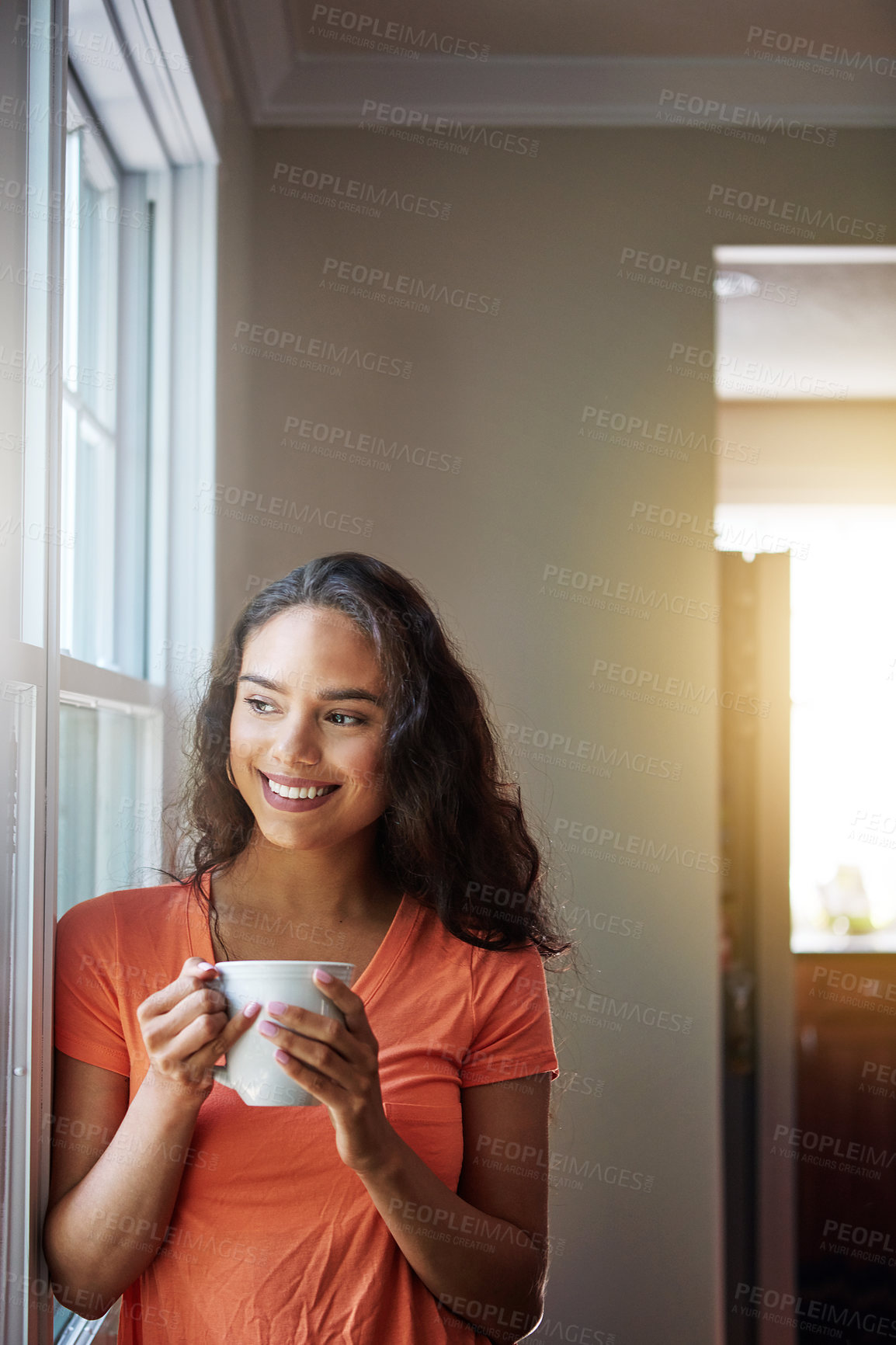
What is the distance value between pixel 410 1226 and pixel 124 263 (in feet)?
4.41

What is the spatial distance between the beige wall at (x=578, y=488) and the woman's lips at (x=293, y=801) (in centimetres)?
92

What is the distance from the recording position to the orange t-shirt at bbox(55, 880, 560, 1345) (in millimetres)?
856

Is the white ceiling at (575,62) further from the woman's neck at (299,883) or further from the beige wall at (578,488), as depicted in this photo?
the woman's neck at (299,883)

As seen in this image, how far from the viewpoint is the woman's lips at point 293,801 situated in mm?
910

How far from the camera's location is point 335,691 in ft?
3.06

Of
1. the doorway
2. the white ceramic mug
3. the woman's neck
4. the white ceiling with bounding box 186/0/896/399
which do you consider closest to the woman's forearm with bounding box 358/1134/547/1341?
the white ceramic mug

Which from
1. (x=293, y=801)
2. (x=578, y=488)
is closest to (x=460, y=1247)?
(x=293, y=801)

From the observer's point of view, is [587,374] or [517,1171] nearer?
[517,1171]

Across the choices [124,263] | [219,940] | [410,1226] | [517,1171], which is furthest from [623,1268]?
[124,263]

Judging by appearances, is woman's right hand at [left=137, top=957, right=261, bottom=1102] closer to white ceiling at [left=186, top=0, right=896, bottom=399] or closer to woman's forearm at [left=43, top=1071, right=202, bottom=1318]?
woman's forearm at [left=43, top=1071, right=202, bottom=1318]

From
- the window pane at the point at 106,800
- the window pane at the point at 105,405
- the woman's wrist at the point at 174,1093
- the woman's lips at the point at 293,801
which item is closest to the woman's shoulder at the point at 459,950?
the woman's lips at the point at 293,801

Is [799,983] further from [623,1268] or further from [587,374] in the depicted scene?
[587,374]

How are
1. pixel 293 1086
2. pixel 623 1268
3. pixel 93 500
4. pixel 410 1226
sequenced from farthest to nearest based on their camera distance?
1. pixel 623 1268
2. pixel 93 500
3. pixel 410 1226
4. pixel 293 1086

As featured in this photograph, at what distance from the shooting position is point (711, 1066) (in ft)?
6.00
